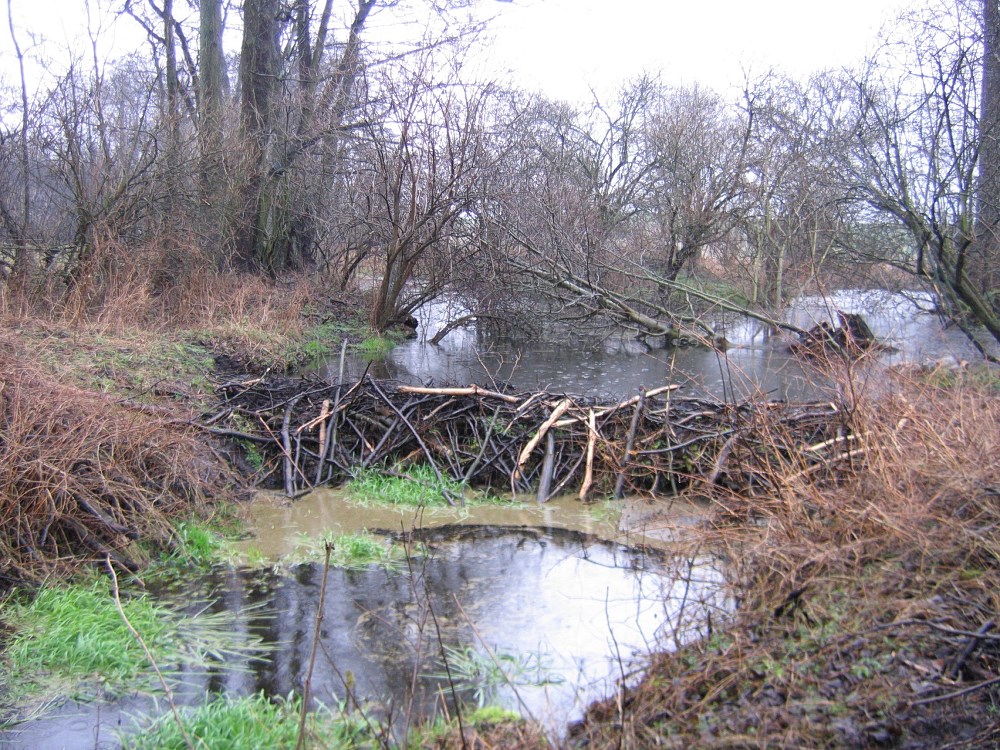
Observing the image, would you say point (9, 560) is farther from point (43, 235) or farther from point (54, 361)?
point (43, 235)

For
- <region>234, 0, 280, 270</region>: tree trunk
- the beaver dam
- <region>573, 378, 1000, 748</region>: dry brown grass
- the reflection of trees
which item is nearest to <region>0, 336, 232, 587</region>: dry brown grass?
the reflection of trees

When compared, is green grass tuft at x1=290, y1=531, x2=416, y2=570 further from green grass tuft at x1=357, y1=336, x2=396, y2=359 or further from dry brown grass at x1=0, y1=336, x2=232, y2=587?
green grass tuft at x1=357, y1=336, x2=396, y2=359

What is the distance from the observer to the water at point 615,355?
13.6 metres

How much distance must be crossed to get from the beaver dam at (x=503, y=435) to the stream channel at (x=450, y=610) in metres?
0.38

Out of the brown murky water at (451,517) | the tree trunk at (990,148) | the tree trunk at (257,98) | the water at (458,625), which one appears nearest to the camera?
the water at (458,625)

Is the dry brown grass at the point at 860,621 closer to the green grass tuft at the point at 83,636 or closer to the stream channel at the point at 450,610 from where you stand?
the stream channel at the point at 450,610

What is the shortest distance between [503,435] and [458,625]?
318 cm

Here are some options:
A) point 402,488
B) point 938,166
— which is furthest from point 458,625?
point 938,166

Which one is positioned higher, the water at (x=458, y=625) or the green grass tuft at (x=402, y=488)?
the green grass tuft at (x=402, y=488)

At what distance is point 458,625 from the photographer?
494cm

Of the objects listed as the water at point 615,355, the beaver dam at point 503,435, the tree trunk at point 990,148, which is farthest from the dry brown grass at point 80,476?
the tree trunk at point 990,148

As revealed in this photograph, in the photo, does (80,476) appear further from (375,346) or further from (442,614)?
(375,346)

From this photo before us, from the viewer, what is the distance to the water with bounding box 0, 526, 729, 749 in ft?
13.4

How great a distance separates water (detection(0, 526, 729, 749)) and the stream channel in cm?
1
